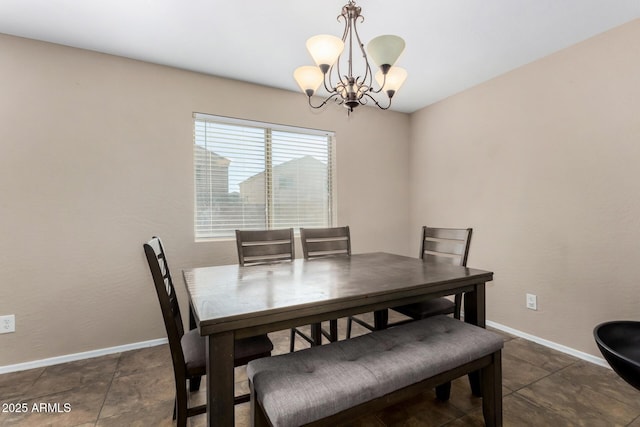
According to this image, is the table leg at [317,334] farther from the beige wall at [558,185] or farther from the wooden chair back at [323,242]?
the beige wall at [558,185]

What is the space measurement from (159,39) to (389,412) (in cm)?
293

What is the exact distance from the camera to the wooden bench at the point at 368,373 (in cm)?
97

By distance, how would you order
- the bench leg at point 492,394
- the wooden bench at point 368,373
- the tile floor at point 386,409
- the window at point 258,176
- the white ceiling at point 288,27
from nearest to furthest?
the wooden bench at point 368,373 → the bench leg at point 492,394 → the tile floor at point 386,409 → the white ceiling at point 288,27 → the window at point 258,176

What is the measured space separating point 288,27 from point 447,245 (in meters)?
1.94

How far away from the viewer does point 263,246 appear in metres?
2.18

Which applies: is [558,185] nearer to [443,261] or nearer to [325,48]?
[443,261]

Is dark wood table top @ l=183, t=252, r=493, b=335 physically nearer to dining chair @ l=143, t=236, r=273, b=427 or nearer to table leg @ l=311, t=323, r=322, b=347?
dining chair @ l=143, t=236, r=273, b=427

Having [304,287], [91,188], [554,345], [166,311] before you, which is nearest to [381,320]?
[304,287]

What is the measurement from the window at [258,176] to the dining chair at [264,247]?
0.75 metres

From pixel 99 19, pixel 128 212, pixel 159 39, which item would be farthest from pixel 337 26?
pixel 128 212

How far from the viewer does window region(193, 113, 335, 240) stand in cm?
273

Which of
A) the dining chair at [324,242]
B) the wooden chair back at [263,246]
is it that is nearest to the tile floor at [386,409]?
the wooden chair back at [263,246]

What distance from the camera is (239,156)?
287 cm

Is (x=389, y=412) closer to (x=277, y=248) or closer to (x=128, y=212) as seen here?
(x=277, y=248)
